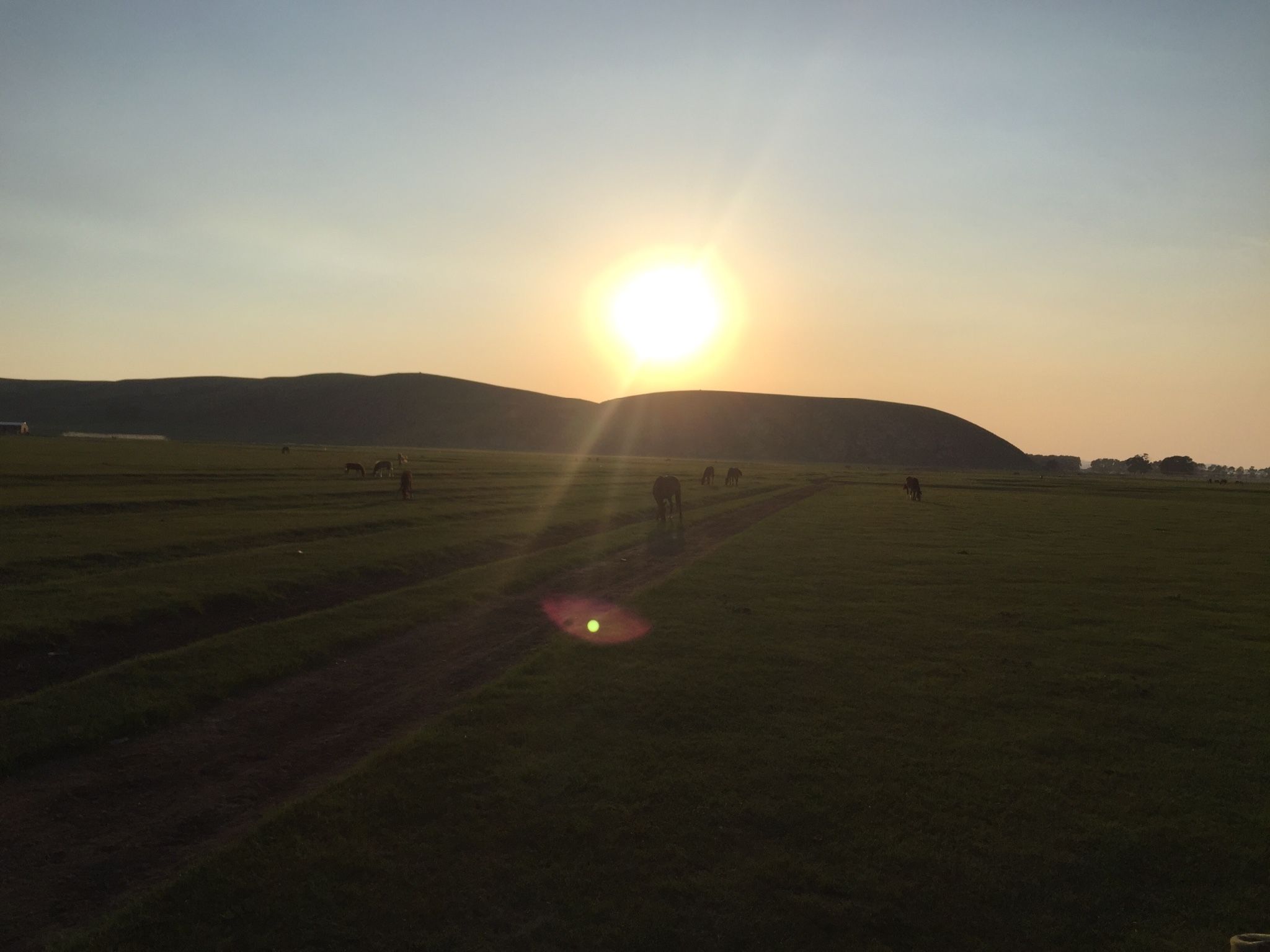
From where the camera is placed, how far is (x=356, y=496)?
5025cm

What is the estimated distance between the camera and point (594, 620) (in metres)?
20.8

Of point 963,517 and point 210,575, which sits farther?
point 963,517

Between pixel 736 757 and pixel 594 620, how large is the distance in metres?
9.49

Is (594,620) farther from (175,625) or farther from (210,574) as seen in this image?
(210,574)

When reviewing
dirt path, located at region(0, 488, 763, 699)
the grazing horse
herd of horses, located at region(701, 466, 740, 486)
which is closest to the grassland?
dirt path, located at region(0, 488, 763, 699)

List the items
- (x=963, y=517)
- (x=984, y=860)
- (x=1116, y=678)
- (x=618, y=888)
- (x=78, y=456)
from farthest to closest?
1. (x=78, y=456)
2. (x=963, y=517)
3. (x=1116, y=678)
4. (x=984, y=860)
5. (x=618, y=888)

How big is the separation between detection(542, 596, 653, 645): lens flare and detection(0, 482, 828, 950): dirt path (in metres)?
1.52

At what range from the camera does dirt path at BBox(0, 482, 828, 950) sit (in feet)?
27.0

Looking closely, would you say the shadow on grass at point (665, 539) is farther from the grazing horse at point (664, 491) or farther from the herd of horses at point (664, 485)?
the herd of horses at point (664, 485)

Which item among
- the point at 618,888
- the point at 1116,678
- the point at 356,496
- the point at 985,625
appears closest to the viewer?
the point at 618,888

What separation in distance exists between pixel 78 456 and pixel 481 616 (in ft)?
231

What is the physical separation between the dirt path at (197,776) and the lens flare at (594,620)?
152 cm

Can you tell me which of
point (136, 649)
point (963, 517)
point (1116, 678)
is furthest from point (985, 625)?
point (963, 517)

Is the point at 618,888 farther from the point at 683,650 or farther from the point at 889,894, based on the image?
the point at 683,650
